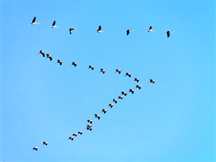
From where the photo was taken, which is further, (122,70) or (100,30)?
(122,70)

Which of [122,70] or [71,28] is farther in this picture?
[122,70]

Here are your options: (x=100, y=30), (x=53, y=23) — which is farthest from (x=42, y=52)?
(x=100, y=30)

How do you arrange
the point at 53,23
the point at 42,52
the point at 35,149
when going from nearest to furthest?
the point at 53,23 < the point at 42,52 < the point at 35,149

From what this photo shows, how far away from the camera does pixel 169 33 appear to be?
8275 cm

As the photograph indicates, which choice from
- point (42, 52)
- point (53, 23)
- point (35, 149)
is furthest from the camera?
point (35, 149)

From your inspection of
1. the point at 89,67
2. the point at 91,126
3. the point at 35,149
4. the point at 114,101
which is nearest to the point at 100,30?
the point at 89,67

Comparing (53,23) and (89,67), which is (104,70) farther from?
(53,23)

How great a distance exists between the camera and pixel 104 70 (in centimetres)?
9244

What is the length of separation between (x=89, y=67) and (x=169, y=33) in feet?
67.1

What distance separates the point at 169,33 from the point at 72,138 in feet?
112

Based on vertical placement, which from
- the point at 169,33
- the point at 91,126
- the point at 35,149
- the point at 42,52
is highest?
the point at 169,33

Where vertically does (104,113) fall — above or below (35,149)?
above

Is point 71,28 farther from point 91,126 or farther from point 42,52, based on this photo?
point 91,126

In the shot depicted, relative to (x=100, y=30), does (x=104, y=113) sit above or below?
below
